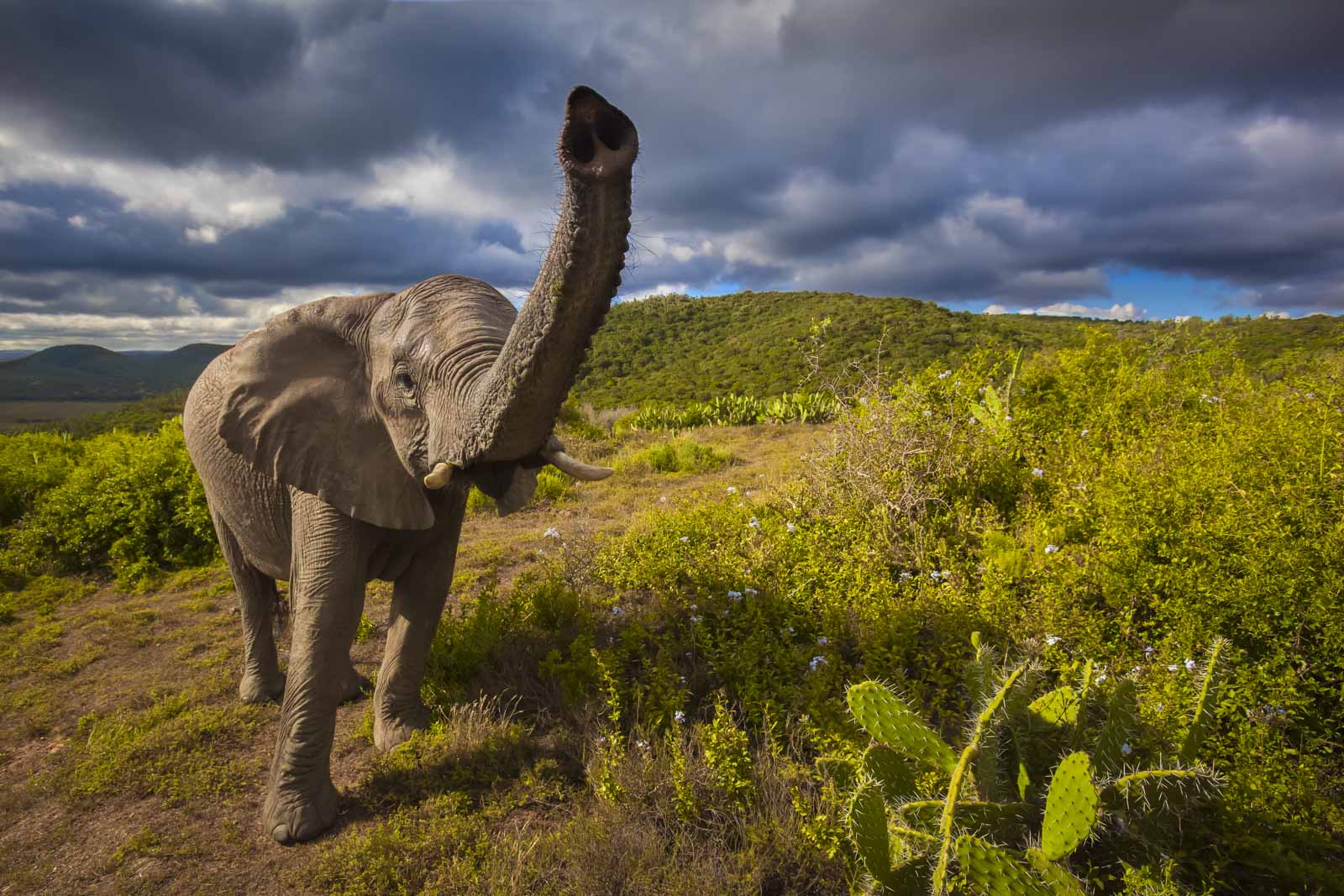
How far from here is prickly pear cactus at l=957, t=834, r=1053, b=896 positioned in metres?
1.96

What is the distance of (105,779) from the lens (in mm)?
3617

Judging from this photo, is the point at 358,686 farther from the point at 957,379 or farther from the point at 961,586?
the point at 957,379

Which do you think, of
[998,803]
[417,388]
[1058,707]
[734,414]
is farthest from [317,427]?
[734,414]

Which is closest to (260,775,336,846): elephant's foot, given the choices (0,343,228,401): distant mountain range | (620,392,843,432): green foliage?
(620,392,843,432): green foliage

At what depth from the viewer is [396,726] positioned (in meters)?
3.84

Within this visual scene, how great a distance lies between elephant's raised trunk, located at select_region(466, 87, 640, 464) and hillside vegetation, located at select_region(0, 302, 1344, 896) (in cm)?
177

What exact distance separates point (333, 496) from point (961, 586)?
159 inches

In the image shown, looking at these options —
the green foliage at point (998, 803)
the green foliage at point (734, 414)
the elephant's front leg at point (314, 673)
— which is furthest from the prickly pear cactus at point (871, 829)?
the green foliage at point (734, 414)

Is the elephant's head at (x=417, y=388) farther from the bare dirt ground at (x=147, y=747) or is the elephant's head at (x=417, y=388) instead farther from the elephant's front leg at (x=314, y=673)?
the bare dirt ground at (x=147, y=747)

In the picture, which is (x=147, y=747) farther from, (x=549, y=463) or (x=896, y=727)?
(x=896, y=727)

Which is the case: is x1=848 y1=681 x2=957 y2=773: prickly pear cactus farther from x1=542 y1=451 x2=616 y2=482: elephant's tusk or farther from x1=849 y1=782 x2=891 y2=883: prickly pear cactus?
x1=542 y1=451 x2=616 y2=482: elephant's tusk

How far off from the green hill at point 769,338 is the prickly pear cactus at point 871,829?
29.8 ft

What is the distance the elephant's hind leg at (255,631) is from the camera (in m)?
4.43

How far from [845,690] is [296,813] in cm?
286
